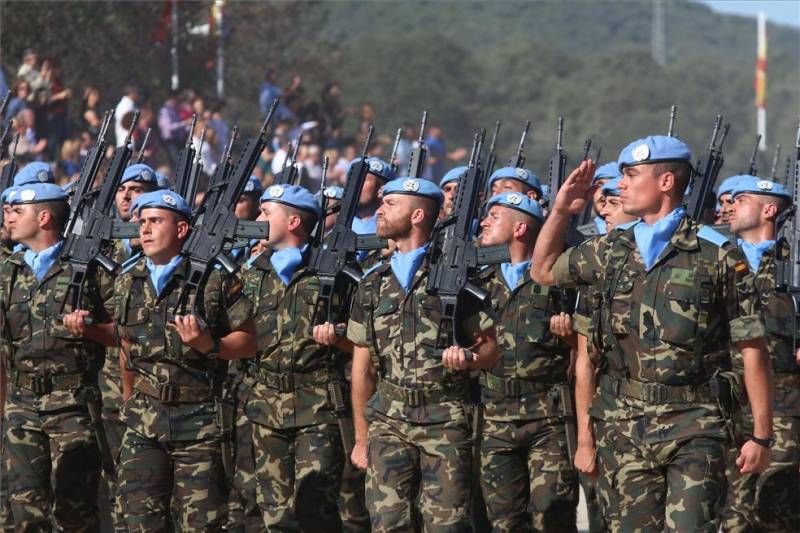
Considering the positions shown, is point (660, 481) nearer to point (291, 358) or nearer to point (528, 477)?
point (528, 477)

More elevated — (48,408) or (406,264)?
(406,264)

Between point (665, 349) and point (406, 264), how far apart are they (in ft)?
5.48

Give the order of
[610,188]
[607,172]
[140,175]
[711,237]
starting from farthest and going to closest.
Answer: [140,175]
[607,172]
[610,188]
[711,237]

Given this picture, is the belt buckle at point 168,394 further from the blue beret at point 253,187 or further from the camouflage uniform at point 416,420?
the blue beret at point 253,187

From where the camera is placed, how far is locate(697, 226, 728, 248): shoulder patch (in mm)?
7699

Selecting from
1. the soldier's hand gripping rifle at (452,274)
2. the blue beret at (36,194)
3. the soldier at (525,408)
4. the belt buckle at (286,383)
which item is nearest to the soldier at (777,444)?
the soldier at (525,408)

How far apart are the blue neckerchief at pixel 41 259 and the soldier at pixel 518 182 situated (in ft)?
10.4

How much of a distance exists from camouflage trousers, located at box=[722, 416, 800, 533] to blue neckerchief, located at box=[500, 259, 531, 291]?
1.74m

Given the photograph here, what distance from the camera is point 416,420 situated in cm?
846

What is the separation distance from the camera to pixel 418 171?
1238 centimetres

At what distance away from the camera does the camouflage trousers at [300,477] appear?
950 centimetres

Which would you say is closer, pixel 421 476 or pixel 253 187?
pixel 421 476

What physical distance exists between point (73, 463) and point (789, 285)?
4216 millimetres

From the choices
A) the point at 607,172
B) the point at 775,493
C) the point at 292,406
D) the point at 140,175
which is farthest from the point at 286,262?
the point at 775,493
